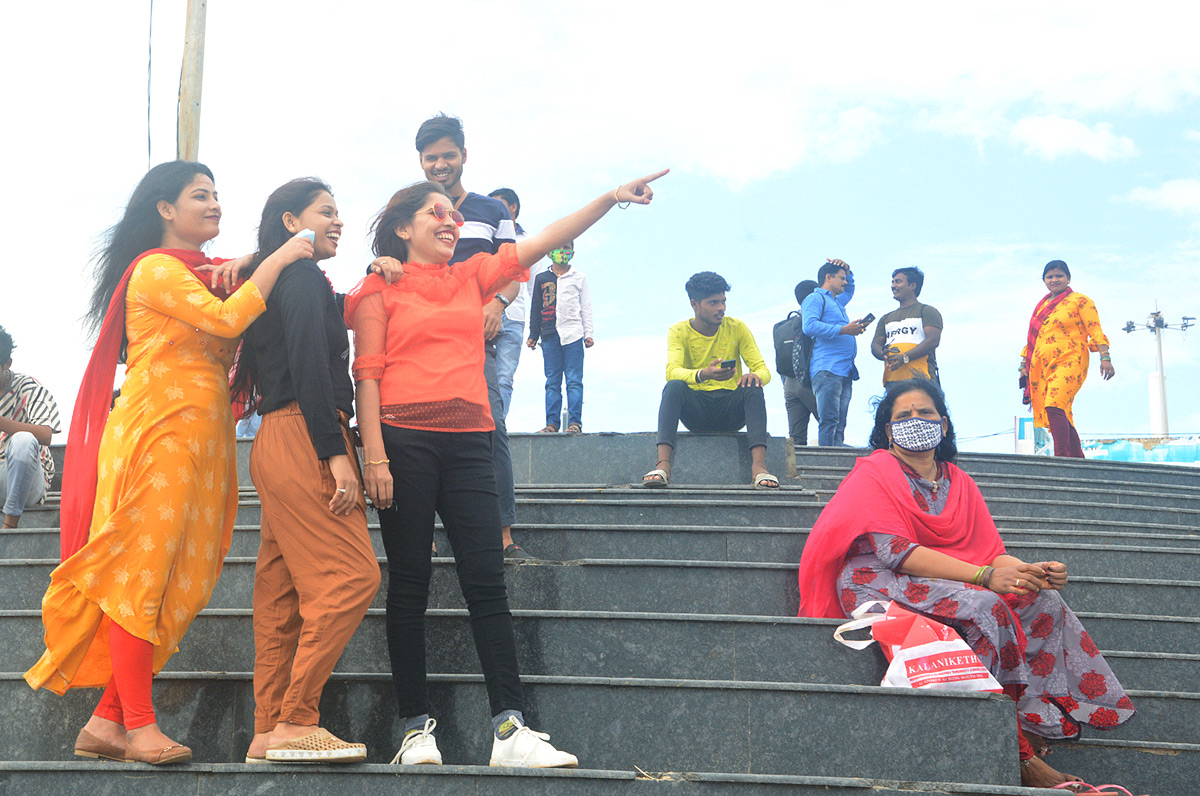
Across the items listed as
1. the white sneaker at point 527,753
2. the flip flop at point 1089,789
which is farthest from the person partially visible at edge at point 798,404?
the white sneaker at point 527,753

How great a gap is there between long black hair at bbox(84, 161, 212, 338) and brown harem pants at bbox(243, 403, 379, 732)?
775 millimetres

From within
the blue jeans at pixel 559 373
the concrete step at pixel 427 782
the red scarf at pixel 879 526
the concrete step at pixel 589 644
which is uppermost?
the blue jeans at pixel 559 373

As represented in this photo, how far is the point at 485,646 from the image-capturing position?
2.84 m

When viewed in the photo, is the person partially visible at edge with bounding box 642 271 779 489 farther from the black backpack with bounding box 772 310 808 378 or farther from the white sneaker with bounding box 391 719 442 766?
the white sneaker with bounding box 391 719 442 766

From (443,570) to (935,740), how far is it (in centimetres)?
193

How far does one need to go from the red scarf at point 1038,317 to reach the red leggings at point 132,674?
7.63 metres

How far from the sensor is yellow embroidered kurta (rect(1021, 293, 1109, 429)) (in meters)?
7.97

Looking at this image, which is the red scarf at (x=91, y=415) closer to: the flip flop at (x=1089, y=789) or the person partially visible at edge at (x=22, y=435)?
the person partially visible at edge at (x=22, y=435)

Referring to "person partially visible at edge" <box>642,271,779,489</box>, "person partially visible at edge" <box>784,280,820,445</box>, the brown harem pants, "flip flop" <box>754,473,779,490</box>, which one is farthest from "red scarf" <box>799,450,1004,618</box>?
"person partially visible at edge" <box>784,280,820,445</box>

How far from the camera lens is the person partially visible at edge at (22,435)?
5.21 metres

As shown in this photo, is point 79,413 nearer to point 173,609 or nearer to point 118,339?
point 118,339

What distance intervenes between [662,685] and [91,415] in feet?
6.68

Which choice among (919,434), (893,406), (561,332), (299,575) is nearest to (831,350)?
(561,332)

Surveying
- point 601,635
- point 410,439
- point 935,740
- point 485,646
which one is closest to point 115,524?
point 410,439
